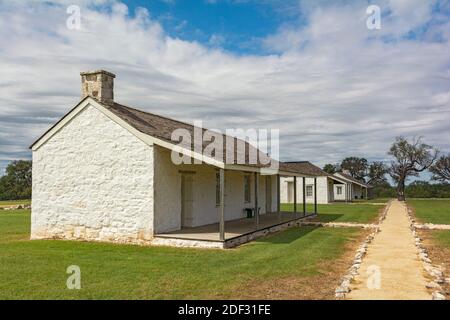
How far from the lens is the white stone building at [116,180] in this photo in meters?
13.1

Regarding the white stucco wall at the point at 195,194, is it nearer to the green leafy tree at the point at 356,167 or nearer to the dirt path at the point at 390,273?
the dirt path at the point at 390,273

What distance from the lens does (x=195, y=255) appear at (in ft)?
36.0

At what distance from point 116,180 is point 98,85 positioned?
3.54 m

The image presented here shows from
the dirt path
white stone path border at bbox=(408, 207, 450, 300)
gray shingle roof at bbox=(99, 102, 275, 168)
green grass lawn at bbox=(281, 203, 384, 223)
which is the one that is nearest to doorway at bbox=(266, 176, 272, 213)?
green grass lawn at bbox=(281, 203, 384, 223)

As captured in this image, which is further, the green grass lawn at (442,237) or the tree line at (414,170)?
the tree line at (414,170)

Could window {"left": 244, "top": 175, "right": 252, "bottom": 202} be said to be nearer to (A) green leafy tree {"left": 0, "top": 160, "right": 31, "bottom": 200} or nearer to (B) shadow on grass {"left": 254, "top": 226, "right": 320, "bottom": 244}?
(B) shadow on grass {"left": 254, "top": 226, "right": 320, "bottom": 244}

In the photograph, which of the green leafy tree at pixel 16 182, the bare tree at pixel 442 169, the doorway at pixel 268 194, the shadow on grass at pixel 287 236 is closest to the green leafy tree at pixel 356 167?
the bare tree at pixel 442 169

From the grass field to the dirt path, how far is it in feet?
1.73

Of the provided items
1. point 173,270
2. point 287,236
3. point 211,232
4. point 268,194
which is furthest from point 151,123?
point 268,194

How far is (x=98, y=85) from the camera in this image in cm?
1449

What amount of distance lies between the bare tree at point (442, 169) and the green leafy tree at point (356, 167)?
84.8 feet

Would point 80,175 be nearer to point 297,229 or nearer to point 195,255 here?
point 195,255

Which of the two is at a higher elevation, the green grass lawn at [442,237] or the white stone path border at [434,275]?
the white stone path border at [434,275]
